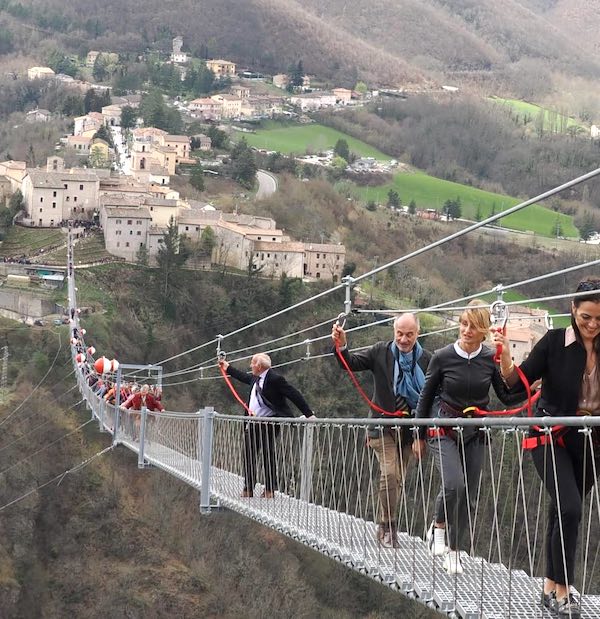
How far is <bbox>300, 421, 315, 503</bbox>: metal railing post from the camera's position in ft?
28.8

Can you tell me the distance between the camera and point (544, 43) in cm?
18100

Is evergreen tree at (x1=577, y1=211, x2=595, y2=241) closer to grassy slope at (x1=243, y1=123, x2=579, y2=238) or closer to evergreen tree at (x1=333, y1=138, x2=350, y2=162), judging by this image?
grassy slope at (x1=243, y1=123, x2=579, y2=238)

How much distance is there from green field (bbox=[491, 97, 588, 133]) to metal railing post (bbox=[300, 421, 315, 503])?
11747 centimetres

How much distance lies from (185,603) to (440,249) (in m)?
42.3

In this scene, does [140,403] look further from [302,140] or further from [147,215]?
[302,140]

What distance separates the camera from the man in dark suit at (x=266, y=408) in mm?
8891

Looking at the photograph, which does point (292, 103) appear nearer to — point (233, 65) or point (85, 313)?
point (233, 65)

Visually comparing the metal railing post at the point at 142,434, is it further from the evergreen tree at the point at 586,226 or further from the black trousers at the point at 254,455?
the evergreen tree at the point at 586,226

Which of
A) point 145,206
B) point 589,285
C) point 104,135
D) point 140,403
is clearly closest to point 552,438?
point 589,285

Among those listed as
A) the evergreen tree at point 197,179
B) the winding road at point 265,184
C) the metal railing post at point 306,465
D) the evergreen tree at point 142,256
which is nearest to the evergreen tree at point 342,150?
the winding road at point 265,184

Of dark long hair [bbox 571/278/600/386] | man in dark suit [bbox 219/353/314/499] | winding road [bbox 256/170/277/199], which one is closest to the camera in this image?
dark long hair [bbox 571/278/600/386]

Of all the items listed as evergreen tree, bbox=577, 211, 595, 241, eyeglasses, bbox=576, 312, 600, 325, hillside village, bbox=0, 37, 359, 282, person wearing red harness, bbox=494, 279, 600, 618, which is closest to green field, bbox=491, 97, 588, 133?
evergreen tree, bbox=577, 211, 595, 241

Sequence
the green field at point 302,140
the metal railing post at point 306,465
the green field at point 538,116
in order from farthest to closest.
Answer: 1. the green field at point 538,116
2. the green field at point 302,140
3. the metal railing post at point 306,465

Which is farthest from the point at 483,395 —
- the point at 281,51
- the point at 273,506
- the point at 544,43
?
the point at 544,43
